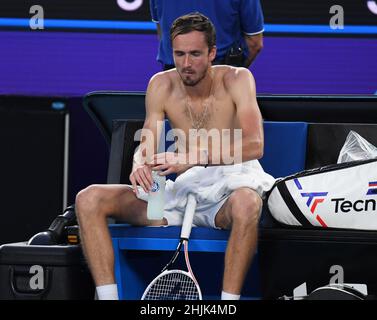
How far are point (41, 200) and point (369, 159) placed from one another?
186cm

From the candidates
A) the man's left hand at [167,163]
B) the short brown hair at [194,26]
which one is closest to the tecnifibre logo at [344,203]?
the man's left hand at [167,163]

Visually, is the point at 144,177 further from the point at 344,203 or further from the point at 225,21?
the point at 225,21

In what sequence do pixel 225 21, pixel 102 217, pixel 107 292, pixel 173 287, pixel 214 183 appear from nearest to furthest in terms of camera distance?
pixel 173 287, pixel 107 292, pixel 102 217, pixel 214 183, pixel 225 21

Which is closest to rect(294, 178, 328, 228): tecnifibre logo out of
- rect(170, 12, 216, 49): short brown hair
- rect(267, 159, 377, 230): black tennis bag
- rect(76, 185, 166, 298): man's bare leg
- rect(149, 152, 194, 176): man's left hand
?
rect(267, 159, 377, 230): black tennis bag

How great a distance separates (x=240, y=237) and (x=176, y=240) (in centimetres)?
27

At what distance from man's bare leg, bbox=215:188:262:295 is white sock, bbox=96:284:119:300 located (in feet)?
1.19

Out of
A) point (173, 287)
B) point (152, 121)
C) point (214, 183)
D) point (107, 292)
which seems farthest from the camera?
point (152, 121)

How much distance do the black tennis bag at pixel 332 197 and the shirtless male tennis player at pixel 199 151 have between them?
107mm

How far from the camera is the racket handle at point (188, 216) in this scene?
316 centimetres

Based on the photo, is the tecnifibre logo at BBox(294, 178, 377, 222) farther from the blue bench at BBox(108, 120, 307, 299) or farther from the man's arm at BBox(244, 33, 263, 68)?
the man's arm at BBox(244, 33, 263, 68)

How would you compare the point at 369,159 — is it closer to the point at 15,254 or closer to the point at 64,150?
the point at 15,254

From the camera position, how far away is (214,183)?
3.36 meters

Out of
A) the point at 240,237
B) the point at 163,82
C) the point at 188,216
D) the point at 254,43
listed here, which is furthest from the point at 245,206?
the point at 254,43
